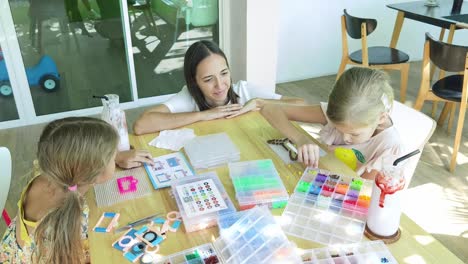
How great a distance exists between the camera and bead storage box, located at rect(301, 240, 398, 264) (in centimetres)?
91

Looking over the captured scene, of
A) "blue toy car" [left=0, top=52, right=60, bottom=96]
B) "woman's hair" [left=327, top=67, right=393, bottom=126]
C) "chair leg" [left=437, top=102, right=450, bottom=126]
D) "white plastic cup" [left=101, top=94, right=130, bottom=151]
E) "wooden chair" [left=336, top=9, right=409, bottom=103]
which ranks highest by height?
"woman's hair" [left=327, top=67, right=393, bottom=126]

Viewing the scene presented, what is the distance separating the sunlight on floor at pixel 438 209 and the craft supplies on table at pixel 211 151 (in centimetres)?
110

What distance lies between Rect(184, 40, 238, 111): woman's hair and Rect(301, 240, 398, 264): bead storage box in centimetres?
99

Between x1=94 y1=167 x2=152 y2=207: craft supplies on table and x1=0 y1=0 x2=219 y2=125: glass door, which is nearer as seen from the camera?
x1=94 y1=167 x2=152 y2=207: craft supplies on table

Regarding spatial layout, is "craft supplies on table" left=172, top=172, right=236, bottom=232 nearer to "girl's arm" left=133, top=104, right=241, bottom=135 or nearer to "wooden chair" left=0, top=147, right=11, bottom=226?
"girl's arm" left=133, top=104, right=241, bottom=135

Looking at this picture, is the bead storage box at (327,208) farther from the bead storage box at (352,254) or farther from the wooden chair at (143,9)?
the wooden chair at (143,9)

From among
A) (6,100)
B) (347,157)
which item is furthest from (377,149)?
(6,100)

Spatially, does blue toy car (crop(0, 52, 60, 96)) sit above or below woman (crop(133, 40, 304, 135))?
below

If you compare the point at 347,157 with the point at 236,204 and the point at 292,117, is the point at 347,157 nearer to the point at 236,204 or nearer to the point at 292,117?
the point at 292,117

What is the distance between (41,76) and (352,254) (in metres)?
3.08

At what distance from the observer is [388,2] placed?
160 inches

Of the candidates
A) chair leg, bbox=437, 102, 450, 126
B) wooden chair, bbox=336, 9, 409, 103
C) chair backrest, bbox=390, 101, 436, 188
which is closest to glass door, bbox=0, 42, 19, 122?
wooden chair, bbox=336, 9, 409, 103

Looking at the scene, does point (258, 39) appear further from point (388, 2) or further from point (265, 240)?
point (265, 240)

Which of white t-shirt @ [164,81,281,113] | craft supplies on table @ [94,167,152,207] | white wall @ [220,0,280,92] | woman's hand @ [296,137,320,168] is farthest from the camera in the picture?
white wall @ [220,0,280,92]
